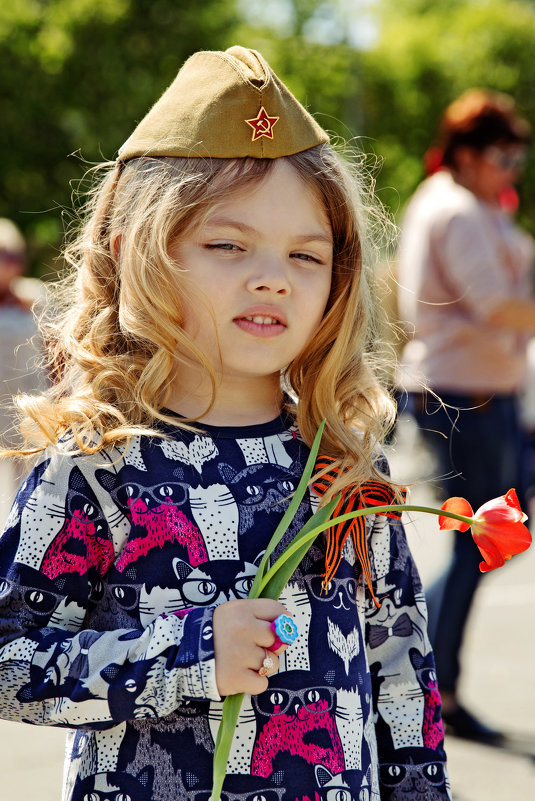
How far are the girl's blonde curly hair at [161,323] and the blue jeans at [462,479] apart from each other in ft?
5.99

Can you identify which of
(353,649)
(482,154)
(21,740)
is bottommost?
(353,649)

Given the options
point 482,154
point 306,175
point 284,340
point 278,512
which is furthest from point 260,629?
point 482,154

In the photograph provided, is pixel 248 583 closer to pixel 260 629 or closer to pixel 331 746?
pixel 260 629

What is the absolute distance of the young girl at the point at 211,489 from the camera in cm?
148

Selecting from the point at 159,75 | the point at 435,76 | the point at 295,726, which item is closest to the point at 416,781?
the point at 295,726

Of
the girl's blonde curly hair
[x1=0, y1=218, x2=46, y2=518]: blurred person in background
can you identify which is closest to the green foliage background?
[x1=0, y1=218, x2=46, y2=518]: blurred person in background

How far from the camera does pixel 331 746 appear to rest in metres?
1.57

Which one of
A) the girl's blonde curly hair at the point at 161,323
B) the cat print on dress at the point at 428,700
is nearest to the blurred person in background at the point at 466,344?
the girl's blonde curly hair at the point at 161,323

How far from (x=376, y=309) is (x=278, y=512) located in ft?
1.91

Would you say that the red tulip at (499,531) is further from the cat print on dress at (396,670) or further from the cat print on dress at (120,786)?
the cat print on dress at (120,786)

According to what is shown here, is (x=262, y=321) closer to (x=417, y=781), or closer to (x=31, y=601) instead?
(x=31, y=601)

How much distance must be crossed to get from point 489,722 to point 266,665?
8.77ft

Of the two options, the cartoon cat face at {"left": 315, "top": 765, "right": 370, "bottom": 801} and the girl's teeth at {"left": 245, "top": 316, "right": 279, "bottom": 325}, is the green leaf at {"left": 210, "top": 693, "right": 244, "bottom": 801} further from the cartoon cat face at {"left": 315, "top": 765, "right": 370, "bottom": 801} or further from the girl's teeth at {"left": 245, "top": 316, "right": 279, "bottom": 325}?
the girl's teeth at {"left": 245, "top": 316, "right": 279, "bottom": 325}

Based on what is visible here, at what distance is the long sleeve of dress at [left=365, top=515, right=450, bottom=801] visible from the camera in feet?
5.74
